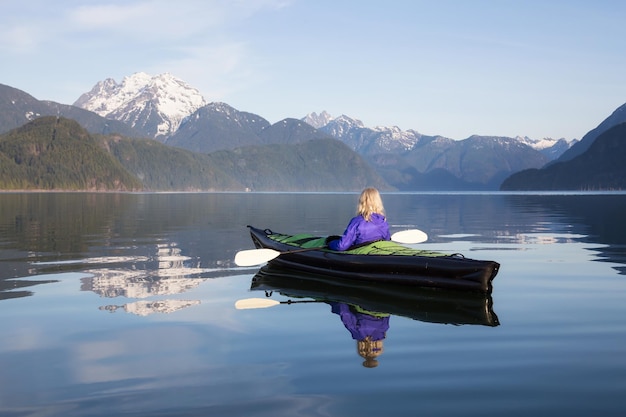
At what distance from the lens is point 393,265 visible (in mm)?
15945

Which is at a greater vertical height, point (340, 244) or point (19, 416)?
point (340, 244)

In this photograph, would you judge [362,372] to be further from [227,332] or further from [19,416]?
[19,416]

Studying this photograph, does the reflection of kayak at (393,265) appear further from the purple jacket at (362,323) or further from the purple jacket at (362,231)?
the purple jacket at (362,323)

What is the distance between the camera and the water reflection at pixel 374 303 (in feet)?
38.1

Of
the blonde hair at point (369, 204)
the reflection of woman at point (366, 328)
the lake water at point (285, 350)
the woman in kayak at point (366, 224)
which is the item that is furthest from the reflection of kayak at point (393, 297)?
the blonde hair at point (369, 204)

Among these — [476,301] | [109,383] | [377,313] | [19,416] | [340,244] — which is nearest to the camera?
[19,416]

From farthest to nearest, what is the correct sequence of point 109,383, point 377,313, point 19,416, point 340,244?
point 340,244 < point 377,313 < point 109,383 < point 19,416

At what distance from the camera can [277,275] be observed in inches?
773

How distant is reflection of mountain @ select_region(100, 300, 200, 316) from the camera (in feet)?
45.0

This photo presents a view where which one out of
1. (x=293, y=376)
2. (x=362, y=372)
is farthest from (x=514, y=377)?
(x=293, y=376)

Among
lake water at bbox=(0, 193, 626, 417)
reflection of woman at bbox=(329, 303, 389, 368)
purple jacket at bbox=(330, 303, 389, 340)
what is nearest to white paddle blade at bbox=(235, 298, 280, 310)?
lake water at bbox=(0, 193, 626, 417)

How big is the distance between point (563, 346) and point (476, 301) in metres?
4.03

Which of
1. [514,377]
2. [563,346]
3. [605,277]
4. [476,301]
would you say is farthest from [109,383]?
[605,277]

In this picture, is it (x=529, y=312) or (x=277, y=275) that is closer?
(x=529, y=312)
